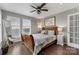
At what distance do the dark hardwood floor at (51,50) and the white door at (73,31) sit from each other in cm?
11

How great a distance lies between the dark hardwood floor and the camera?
77.9 inches

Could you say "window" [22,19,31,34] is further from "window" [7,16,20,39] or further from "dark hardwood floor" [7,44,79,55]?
"dark hardwood floor" [7,44,79,55]

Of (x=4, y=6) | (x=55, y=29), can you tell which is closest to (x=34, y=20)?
(x=55, y=29)

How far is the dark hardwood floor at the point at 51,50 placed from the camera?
6.49 feet

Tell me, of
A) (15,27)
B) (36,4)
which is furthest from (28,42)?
(36,4)

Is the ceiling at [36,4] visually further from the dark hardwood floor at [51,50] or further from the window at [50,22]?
the dark hardwood floor at [51,50]

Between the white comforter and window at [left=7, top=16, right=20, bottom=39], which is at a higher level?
window at [left=7, top=16, right=20, bottom=39]

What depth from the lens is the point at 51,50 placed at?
2025mm

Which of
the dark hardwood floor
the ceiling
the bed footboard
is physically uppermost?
the ceiling

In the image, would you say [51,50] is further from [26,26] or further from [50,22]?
[26,26]

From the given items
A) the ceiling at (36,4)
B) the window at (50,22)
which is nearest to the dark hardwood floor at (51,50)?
the window at (50,22)

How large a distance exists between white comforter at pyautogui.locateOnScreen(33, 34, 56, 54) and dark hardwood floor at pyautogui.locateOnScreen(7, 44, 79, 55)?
0.10 metres

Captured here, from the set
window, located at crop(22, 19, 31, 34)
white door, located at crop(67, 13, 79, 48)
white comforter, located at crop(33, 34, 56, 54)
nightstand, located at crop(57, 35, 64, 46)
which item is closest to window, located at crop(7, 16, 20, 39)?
window, located at crop(22, 19, 31, 34)
